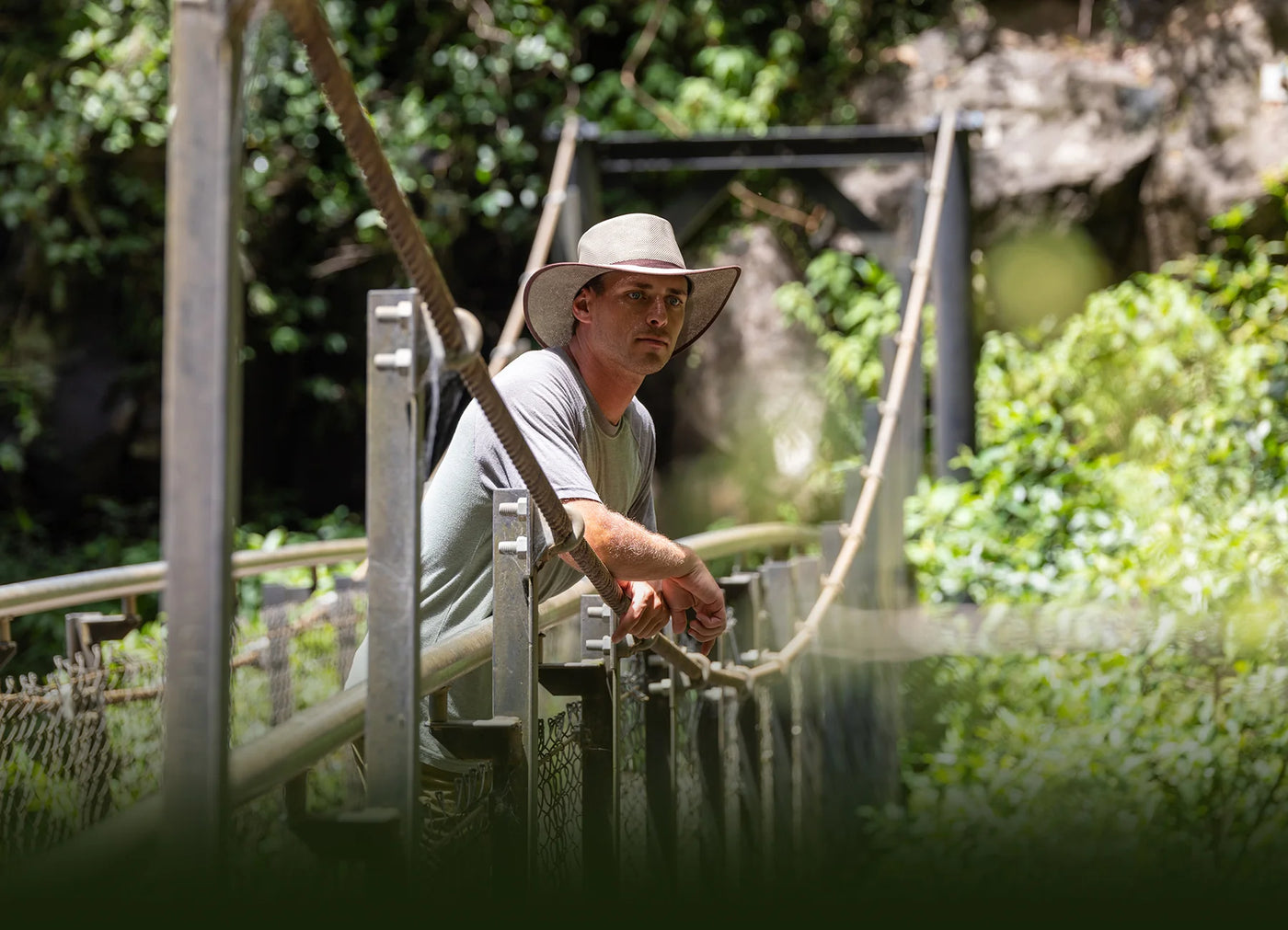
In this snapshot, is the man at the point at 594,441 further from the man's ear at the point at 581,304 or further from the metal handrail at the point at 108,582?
the metal handrail at the point at 108,582

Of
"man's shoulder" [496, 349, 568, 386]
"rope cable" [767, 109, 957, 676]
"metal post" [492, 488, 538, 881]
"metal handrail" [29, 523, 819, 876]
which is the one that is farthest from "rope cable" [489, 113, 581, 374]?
"metal handrail" [29, 523, 819, 876]

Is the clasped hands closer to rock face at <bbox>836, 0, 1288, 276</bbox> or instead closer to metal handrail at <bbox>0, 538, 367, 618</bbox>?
metal handrail at <bbox>0, 538, 367, 618</bbox>

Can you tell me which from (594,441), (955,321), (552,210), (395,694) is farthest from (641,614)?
(955,321)

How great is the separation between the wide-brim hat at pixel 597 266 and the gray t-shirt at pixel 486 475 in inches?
3.2

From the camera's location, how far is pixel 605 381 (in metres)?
1.94

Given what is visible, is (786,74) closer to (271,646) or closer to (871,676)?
(871,676)

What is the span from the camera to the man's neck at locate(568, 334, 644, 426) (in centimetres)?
193

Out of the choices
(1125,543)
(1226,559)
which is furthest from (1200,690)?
(1125,543)

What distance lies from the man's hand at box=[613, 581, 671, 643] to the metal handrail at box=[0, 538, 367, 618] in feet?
1.17

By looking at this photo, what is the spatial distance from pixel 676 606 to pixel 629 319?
1.33ft

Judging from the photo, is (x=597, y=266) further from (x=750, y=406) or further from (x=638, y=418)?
(x=750, y=406)

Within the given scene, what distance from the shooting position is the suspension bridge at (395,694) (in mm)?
732

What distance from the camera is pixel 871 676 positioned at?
4598 mm

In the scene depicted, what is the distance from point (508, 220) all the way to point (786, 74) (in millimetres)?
1665
